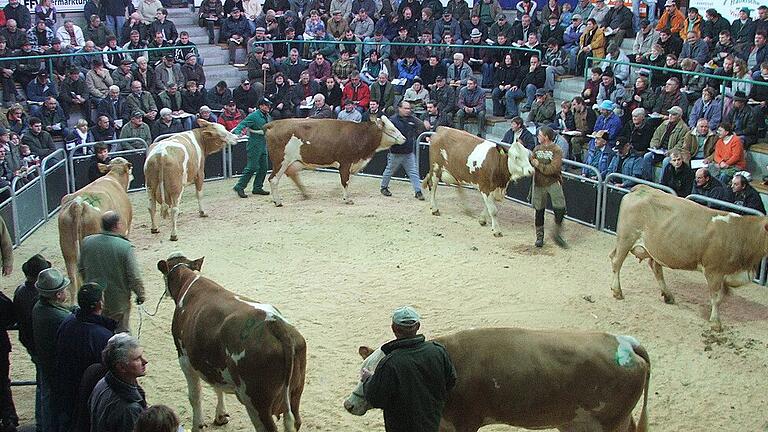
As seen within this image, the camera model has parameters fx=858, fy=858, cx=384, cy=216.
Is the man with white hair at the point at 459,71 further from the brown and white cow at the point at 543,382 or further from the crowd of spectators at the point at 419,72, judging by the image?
the brown and white cow at the point at 543,382

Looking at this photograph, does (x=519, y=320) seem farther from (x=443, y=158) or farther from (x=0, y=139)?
(x=0, y=139)

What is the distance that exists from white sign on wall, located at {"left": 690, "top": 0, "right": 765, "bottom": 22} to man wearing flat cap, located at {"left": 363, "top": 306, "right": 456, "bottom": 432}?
14.0m

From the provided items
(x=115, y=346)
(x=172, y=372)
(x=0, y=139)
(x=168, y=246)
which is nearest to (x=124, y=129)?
(x=0, y=139)

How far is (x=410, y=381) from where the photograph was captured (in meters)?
5.41

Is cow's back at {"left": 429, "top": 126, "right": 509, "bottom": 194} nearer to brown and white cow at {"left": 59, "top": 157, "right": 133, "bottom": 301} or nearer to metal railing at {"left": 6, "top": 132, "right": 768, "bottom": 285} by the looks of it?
metal railing at {"left": 6, "top": 132, "right": 768, "bottom": 285}

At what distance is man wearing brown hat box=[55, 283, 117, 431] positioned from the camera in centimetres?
588


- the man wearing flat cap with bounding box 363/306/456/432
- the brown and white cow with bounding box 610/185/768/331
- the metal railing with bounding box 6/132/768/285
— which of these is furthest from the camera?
the metal railing with bounding box 6/132/768/285

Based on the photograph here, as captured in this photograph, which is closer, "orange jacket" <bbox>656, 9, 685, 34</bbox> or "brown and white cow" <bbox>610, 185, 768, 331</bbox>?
"brown and white cow" <bbox>610, 185, 768, 331</bbox>

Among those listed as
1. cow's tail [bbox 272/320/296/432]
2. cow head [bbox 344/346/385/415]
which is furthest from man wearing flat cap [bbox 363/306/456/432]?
cow's tail [bbox 272/320/296/432]

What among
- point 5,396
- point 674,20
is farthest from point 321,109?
point 5,396

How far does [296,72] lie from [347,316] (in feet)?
34.1

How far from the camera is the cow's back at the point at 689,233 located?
940 cm

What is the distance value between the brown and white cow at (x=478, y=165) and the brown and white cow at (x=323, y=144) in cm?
97

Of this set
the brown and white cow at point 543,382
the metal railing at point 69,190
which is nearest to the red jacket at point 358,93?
the metal railing at point 69,190
